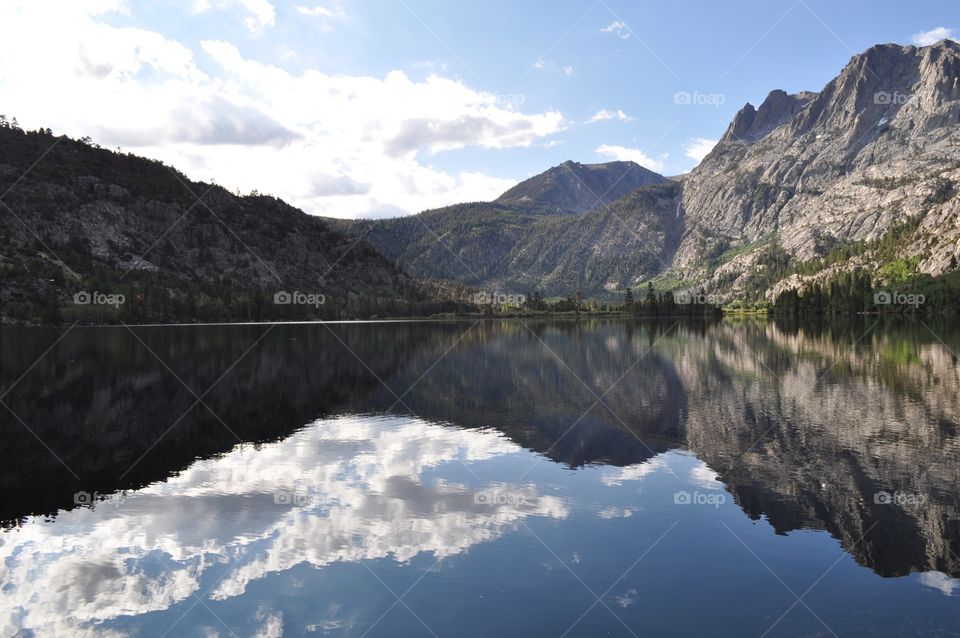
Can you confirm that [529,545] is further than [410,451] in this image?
No

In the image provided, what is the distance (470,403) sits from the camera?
58844mm

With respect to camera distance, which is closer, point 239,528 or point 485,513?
point 239,528

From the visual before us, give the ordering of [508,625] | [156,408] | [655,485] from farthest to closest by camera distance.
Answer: [156,408]
[655,485]
[508,625]

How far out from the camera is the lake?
729 inches

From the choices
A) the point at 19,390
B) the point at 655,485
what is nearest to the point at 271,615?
the point at 655,485

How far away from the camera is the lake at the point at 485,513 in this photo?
60.7 ft

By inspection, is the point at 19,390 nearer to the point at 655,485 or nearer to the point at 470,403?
the point at 470,403

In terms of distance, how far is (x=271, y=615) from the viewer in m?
18.5

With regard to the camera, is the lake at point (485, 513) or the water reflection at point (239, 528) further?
the water reflection at point (239, 528)

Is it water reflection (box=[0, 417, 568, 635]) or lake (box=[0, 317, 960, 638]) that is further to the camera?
water reflection (box=[0, 417, 568, 635])

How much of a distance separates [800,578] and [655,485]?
435 inches

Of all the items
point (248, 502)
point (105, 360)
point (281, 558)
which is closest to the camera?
point (281, 558)

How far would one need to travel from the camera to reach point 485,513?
2744 centimetres

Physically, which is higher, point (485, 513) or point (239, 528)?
point (239, 528)
